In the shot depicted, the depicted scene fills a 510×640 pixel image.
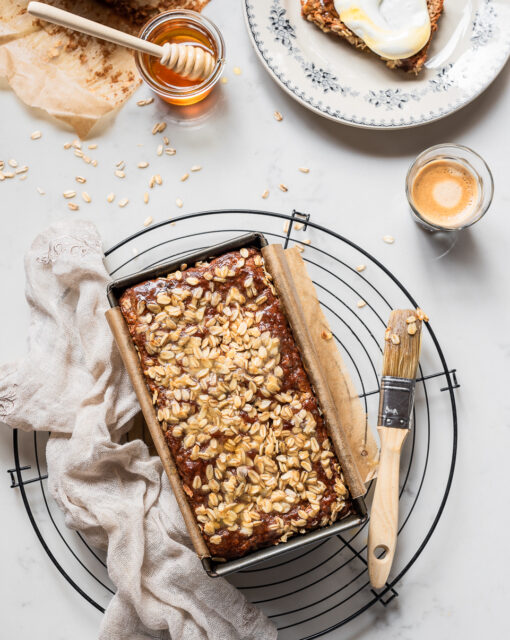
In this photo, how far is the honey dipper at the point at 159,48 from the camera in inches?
98.5

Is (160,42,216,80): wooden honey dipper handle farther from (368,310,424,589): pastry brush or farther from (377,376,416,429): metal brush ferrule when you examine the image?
(377,376,416,429): metal brush ferrule

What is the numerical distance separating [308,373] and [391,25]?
5.25 ft

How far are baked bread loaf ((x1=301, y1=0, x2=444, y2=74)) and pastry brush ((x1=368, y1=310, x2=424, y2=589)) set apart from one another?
113cm

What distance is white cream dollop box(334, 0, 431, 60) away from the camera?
8.96ft

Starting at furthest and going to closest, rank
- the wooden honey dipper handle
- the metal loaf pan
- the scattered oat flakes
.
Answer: the scattered oat flakes
the wooden honey dipper handle
the metal loaf pan

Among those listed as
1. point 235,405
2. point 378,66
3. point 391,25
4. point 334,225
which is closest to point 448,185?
point 334,225

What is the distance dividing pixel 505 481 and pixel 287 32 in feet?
7.25

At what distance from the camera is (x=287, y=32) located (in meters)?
2.82

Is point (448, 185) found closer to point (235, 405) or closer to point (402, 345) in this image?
point (402, 345)

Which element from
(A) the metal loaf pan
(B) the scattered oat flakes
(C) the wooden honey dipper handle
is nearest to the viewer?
(A) the metal loaf pan

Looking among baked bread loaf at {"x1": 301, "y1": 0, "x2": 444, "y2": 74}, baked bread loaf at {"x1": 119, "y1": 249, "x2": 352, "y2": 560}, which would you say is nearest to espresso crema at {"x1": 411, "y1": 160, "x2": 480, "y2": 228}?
baked bread loaf at {"x1": 301, "y1": 0, "x2": 444, "y2": 74}

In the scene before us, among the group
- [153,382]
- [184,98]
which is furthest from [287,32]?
[153,382]

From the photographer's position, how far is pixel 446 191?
2742mm

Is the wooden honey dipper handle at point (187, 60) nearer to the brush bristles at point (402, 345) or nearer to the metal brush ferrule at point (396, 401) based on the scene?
the brush bristles at point (402, 345)
